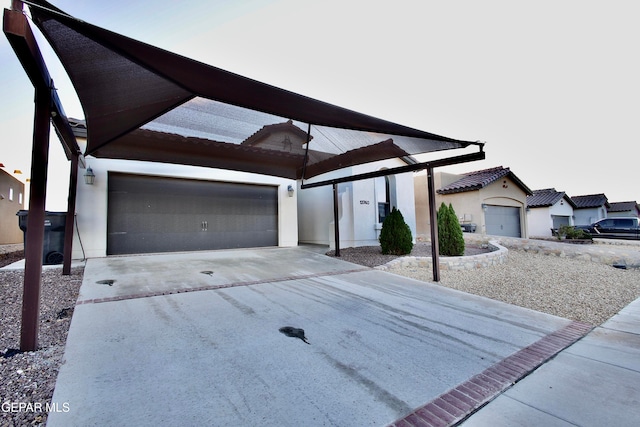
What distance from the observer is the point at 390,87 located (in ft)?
33.6

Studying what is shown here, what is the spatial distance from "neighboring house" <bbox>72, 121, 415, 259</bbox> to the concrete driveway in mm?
Result: 3229

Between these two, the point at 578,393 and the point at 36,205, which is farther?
the point at 36,205

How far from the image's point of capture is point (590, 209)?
23922mm

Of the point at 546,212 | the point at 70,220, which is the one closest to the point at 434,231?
the point at 70,220

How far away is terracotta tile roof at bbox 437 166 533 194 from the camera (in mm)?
14438

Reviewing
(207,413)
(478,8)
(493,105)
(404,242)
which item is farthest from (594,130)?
(207,413)

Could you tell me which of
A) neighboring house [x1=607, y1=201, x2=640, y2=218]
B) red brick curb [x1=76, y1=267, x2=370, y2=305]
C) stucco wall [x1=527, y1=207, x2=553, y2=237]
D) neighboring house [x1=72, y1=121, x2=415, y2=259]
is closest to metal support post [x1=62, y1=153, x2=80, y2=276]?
neighboring house [x1=72, y1=121, x2=415, y2=259]

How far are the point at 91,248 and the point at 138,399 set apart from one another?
7.06m

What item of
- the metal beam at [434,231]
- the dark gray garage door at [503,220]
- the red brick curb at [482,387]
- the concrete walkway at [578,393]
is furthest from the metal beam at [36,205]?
the dark gray garage door at [503,220]

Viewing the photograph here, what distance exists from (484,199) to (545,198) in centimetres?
1017

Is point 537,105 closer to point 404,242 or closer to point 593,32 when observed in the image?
point 593,32

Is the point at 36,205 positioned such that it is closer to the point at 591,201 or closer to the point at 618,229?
the point at 618,229

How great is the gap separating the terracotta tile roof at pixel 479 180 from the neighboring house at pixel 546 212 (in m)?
4.26

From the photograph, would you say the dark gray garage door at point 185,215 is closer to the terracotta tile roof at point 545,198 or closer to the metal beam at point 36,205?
the metal beam at point 36,205
